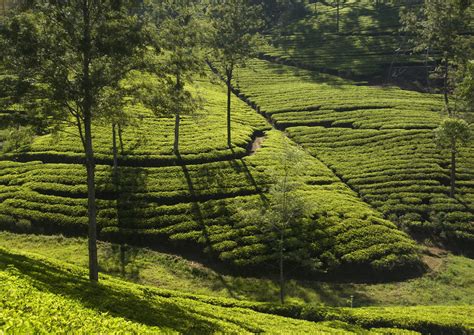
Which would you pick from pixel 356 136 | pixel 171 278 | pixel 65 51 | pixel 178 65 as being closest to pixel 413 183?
pixel 356 136

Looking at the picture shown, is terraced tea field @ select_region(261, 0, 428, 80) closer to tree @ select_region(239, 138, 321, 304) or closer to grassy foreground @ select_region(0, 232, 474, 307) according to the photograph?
Result: grassy foreground @ select_region(0, 232, 474, 307)

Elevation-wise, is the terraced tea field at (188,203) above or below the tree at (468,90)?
below

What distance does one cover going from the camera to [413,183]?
45438 mm

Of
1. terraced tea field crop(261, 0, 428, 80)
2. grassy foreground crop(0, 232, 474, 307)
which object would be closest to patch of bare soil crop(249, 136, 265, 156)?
grassy foreground crop(0, 232, 474, 307)

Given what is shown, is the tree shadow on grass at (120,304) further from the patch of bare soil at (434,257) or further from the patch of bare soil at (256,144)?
the patch of bare soil at (256,144)

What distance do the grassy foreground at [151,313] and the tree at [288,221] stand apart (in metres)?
4.82

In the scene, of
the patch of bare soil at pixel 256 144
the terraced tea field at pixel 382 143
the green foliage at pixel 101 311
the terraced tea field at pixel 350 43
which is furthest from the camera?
the terraced tea field at pixel 350 43

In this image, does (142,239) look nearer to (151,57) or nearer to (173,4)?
(151,57)

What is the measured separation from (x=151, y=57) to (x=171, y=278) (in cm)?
1653

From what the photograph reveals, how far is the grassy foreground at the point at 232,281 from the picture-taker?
95.8 feet

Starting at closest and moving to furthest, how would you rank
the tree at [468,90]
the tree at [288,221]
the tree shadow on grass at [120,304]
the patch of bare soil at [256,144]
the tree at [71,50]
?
the tree shadow on grass at [120,304]
the tree at [71,50]
the tree at [288,221]
the tree at [468,90]
the patch of bare soil at [256,144]

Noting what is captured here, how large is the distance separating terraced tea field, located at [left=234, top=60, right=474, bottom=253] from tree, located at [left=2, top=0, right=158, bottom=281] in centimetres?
3172

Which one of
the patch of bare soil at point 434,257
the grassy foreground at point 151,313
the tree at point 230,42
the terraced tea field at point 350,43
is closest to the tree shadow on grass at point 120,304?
the grassy foreground at point 151,313

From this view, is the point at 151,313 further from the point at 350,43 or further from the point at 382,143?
the point at 350,43
